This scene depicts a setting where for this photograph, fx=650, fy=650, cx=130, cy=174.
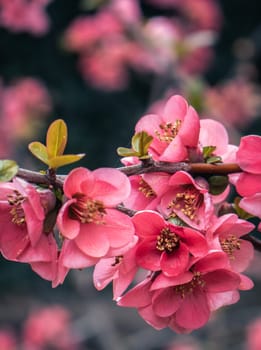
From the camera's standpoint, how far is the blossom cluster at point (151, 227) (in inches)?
28.4

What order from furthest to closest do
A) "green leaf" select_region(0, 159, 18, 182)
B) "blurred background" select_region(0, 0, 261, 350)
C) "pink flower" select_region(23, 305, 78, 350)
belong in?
"pink flower" select_region(23, 305, 78, 350) < "blurred background" select_region(0, 0, 261, 350) < "green leaf" select_region(0, 159, 18, 182)

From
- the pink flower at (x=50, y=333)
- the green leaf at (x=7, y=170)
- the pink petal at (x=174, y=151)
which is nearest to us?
the green leaf at (x=7, y=170)

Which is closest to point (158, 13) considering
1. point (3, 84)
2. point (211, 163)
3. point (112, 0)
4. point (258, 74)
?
point (258, 74)

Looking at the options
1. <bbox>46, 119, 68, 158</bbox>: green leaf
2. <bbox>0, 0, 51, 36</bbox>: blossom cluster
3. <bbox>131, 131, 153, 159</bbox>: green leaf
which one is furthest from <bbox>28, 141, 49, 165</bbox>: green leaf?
<bbox>0, 0, 51, 36</bbox>: blossom cluster

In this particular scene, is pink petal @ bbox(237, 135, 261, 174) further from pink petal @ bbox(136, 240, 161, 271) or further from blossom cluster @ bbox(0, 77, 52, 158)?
blossom cluster @ bbox(0, 77, 52, 158)

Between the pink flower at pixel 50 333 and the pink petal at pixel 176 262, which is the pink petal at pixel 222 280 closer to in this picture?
the pink petal at pixel 176 262

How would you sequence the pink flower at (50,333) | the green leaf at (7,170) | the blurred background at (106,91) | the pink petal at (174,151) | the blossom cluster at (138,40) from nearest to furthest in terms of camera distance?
1. the green leaf at (7,170)
2. the pink petal at (174,151)
3. the blossom cluster at (138,40)
4. the blurred background at (106,91)
5. the pink flower at (50,333)

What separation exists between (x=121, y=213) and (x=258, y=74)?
358cm

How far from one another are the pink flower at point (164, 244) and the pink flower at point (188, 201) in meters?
0.02

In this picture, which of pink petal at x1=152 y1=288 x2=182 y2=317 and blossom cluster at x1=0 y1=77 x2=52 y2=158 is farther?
blossom cluster at x1=0 y1=77 x2=52 y2=158

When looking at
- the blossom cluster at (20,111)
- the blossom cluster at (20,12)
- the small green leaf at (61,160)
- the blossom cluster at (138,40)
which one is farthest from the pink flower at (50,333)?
the small green leaf at (61,160)

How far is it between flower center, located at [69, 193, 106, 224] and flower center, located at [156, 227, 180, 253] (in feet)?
0.23

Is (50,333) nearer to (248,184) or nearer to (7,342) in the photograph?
(7,342)

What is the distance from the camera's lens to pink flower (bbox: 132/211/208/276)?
2.38 feet
